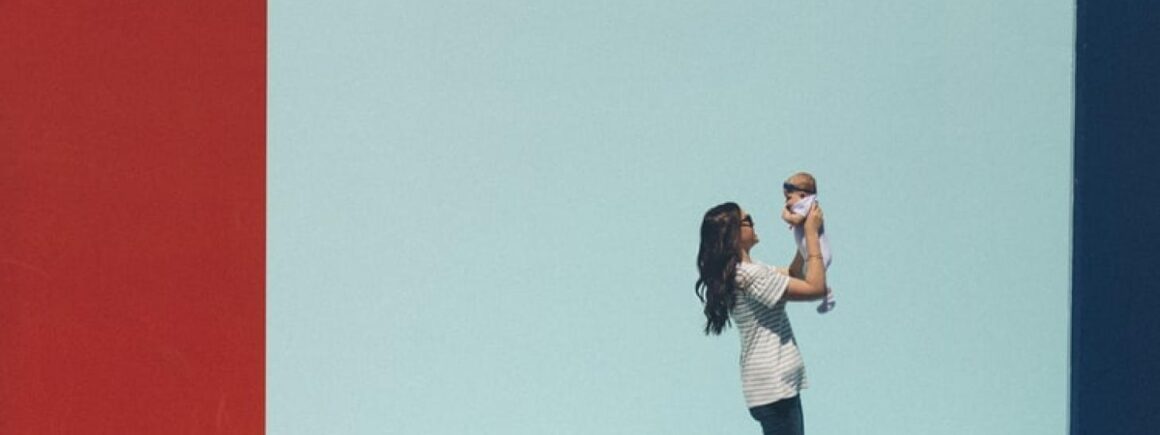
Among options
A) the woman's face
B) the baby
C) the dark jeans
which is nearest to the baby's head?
the baby

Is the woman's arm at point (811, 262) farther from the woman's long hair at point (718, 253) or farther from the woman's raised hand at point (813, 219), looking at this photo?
the woman's long hair at point (718, 253)

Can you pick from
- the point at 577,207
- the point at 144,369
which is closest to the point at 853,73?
the point at 577,207

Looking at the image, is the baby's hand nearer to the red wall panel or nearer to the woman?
the woman

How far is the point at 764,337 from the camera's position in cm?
407

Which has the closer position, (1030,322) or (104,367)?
(104,367)

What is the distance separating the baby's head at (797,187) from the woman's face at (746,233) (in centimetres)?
11

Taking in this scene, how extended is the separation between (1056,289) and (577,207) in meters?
1.29

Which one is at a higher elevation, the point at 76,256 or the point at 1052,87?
the point at 1052,87

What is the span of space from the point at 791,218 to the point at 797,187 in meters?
0.08

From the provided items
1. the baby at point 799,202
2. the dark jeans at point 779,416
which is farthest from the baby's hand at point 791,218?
the dark jeans at point 779,416

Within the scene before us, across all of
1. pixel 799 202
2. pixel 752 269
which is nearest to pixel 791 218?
pixel 799 202

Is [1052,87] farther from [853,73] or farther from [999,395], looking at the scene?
[999,395]

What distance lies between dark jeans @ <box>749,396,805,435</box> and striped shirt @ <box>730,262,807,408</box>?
15mm

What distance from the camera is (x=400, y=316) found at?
157 inches
